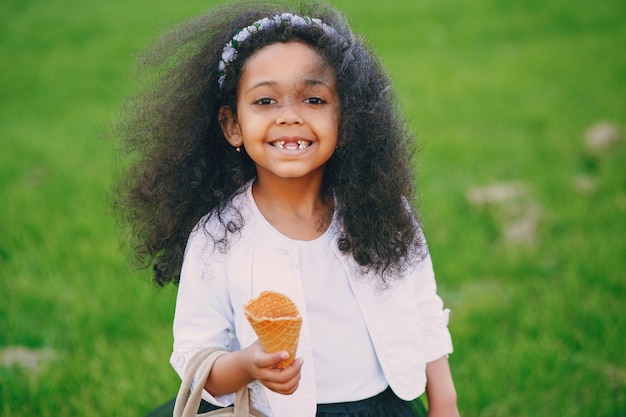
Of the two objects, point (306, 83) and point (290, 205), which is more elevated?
point (306, 83)

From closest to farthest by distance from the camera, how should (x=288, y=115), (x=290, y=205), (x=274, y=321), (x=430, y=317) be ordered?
(x=274, y=321)
(x=288, y=115)
(x=290, y=205)
(x=430, y=317)

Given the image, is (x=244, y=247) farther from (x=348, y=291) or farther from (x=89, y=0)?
(x=89, y=0)

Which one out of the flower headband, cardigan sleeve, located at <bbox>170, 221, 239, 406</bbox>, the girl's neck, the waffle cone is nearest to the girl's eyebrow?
the flower headband

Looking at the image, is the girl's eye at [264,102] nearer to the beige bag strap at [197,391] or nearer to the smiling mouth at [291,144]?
the smiling mouth at [291,144]

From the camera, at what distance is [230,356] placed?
160 centimetres

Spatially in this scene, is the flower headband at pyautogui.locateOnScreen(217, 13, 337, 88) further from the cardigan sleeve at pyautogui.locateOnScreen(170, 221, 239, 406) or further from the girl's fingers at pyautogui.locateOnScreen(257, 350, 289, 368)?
the girl's fingers at pyautogui.locateOnScreen(257, 350, 289, 368)

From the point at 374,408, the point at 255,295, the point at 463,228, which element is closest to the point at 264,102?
the point at 255,295

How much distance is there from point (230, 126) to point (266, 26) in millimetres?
282

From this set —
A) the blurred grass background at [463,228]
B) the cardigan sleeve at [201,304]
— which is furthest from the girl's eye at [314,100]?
the blurred grass background at [463,228]

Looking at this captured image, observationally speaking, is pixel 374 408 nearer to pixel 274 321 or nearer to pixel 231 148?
pixel 274 321

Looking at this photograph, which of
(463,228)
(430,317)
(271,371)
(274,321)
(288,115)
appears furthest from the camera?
(463,228)

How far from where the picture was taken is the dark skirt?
5.85ft

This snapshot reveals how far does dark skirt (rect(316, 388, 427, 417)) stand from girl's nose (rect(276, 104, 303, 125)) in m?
0.70

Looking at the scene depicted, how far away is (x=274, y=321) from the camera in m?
1.39
